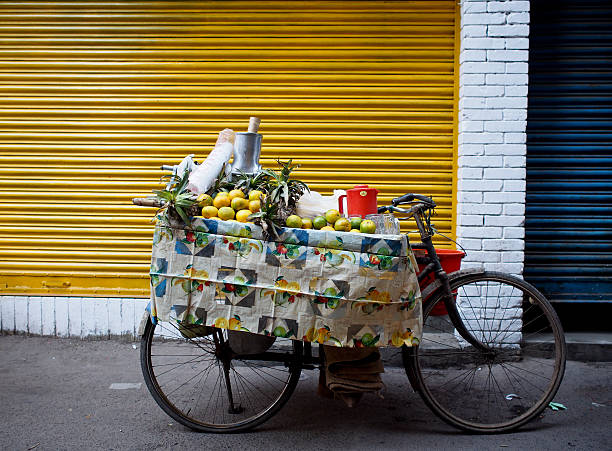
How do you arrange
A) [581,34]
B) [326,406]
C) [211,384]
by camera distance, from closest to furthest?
[326,406]
[211,384]
[581,34]

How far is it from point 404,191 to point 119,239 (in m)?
2.72

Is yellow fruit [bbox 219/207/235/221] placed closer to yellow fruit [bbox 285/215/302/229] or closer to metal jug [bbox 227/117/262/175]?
yellow fruit [bbox 285/215/302/229]

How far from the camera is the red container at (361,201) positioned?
9.73 ft

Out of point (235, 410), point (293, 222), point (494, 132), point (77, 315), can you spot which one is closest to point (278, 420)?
point (235, 410)

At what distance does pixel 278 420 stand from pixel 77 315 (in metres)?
2.52

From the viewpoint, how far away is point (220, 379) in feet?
12.1

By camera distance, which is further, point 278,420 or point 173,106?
point 173,106

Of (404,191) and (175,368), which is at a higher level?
(404,191)

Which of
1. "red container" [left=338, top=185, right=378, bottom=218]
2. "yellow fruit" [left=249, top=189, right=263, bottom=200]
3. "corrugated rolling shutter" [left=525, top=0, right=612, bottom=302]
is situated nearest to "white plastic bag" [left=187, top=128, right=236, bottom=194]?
"yellow fruit" [left=249, top=189, right=263, bottom=200]

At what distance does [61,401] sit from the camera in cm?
357

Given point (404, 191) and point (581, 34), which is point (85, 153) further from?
point (581, 34)

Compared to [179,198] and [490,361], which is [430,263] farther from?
[179,198]

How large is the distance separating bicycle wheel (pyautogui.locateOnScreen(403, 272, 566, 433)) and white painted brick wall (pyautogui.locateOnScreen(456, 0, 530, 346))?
181 millimetres

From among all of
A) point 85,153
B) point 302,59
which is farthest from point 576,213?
point 85,153
